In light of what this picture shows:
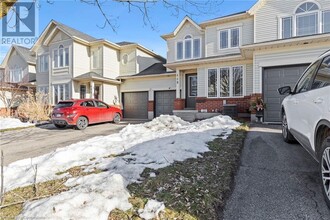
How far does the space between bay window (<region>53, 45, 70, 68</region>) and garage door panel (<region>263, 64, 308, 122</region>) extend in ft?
52.4

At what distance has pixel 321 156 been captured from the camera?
2.59 metres

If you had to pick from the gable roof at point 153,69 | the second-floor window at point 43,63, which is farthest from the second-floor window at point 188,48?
the second-floor window at point 43,63

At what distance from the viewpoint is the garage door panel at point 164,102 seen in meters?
17.2

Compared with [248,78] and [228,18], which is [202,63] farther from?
[228,18]

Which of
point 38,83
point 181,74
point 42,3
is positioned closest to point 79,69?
point 38,83

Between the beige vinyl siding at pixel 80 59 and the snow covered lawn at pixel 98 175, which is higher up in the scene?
the beige vinyl siding at pixel 80 59

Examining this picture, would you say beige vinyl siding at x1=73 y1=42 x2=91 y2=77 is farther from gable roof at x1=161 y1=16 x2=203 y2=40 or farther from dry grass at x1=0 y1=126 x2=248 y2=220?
dry grass at x1=0 y1=126 x2=248 y2=220

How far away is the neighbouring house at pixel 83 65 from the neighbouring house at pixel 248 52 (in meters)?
5.36

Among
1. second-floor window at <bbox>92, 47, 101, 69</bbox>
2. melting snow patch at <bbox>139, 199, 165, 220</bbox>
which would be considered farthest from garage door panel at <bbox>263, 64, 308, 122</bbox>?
second-floor window at <bbox>92, 47, 101, 69</bbox>

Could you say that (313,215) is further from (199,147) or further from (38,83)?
(38,83)

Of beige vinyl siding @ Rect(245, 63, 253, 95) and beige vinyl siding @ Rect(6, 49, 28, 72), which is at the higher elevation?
beige vinyl siding @ Rect(6, 49, 28, 72)

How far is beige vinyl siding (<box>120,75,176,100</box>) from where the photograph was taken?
17.1 meters

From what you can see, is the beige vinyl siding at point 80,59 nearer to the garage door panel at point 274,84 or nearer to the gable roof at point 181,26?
the gable roof at point 181,26

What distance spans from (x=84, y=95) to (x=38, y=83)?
5283 mm
